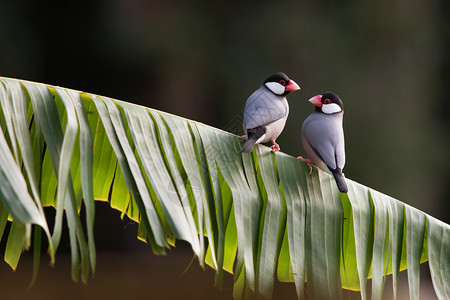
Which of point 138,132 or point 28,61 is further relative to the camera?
point 28,61

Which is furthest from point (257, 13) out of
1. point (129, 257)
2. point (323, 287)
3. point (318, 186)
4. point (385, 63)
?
point (323, 287)

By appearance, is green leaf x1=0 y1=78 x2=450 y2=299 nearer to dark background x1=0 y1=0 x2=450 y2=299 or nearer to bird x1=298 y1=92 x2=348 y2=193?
bird x1=298 y1=92 x2=348 y2=193

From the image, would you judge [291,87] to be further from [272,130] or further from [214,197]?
[214,197]

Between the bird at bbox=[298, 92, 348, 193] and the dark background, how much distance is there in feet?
7.46

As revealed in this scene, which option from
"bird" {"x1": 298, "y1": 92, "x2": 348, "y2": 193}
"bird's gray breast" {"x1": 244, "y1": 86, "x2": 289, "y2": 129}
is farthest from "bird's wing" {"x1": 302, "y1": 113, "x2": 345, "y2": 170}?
"bird's gray breast" {"x1": 244, "y1": 86, "x2": 289, "y2": 129}

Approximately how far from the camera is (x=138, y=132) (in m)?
1.20

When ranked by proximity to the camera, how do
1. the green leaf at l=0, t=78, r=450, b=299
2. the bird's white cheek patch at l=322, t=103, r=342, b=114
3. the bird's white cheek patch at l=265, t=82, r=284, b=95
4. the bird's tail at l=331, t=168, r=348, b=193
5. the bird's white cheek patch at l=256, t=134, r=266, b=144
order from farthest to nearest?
the bird's white cheek patch at l=265, t=82, r=284, b=95
the bird's white cheek patch at l=322, t=103, r=342, b=114
the bird's white cheek patch at l=256, t=134, r=266, b=144
the bird's tail at l=331, t=168, r=348, b=193
the green leaf at l=0, t=78, r=450, b=299

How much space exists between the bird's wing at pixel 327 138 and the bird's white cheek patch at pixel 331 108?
0.04 meters

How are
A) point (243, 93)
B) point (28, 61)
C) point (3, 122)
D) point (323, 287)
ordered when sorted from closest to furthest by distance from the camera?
1. point (3, 122)
2. point (323, 287)
3. point (28, 61)
4. point (243, 93)

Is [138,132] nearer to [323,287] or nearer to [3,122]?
[3,122]

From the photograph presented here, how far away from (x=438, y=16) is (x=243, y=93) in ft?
6.35

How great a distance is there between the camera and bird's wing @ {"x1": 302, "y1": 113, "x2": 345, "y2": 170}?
4.76 ft

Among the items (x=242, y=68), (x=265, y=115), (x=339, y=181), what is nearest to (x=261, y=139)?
(x=265, y=115)

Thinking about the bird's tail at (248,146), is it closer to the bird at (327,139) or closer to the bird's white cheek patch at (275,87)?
the bird at (327,139)
